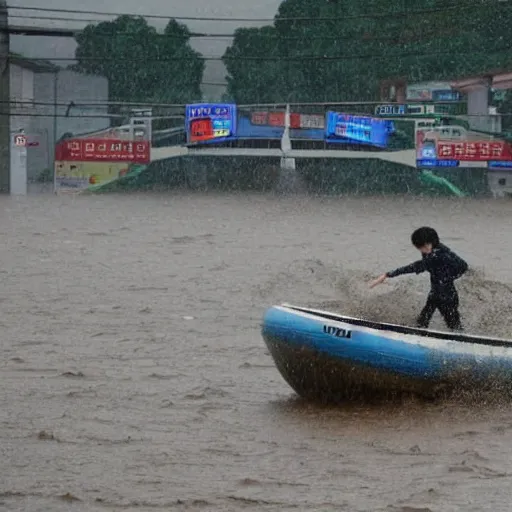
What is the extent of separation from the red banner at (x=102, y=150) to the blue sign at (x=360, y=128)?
770 cm

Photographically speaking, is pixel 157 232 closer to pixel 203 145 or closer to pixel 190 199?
pixel 190 199

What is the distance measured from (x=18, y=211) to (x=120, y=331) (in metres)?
26.7

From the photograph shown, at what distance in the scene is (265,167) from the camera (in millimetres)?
60250

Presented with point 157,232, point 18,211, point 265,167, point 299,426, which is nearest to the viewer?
point 299,426

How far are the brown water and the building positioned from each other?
3735cm

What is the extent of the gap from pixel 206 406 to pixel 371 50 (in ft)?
174

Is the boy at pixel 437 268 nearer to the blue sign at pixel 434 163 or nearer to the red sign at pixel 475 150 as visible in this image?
the red sign at pixel 475 150

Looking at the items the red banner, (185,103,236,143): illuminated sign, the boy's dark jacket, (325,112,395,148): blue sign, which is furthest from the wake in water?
the red banner

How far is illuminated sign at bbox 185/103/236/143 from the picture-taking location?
174ft

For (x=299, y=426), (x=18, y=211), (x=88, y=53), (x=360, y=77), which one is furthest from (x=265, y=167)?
(x=299, y=426)

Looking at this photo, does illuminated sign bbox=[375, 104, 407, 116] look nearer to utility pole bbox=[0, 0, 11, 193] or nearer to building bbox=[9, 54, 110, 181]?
building bbox=[9, 54, 110, 181]

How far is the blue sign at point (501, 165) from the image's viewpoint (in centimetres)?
5012

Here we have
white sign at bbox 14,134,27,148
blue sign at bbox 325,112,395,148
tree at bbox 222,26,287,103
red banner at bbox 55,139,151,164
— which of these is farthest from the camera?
tree at bbox 222,26,287,103

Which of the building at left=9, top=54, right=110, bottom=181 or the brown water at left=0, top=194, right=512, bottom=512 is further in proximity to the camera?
the building at left=9, top=54, right=110, bottom=181
